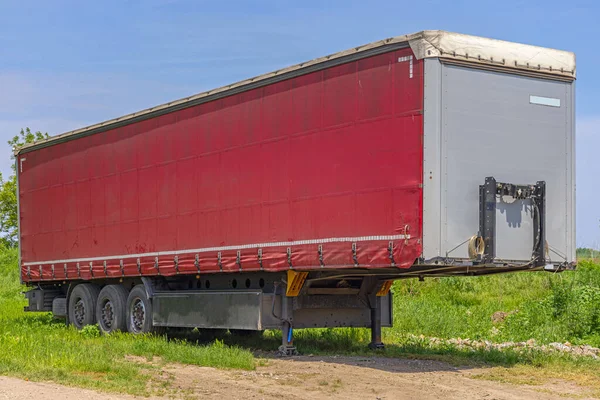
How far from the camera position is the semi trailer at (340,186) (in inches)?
510

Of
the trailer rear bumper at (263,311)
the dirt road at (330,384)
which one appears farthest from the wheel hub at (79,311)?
the dirt road at (330,384)

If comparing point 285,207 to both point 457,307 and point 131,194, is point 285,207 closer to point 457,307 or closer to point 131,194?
point 131,194

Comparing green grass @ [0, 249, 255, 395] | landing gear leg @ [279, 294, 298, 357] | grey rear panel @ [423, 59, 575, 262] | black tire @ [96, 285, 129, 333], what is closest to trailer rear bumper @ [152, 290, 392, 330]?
landing gear leg @ [279, 294, 298, 357]

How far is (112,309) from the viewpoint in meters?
20.0

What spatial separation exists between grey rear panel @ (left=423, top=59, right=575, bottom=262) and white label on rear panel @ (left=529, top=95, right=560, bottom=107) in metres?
0.01

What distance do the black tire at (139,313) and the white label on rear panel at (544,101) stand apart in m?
8.83

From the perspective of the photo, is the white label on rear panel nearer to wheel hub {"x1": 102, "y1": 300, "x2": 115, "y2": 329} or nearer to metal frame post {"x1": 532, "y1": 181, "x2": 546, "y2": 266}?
metal frame post {"x1": 532, "y1": 181, "x2": 546, "y2": 266}

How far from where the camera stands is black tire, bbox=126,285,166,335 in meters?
18.6

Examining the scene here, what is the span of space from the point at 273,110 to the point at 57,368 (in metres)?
5.52

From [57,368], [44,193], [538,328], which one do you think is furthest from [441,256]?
[44,193]

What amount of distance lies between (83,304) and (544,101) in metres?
11.9

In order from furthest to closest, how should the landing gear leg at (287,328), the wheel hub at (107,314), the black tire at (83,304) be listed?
the black tire at (83,304)
the wheel hub at (107,314)
the landing gear leg at (287,328)

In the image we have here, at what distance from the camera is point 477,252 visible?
1303cm

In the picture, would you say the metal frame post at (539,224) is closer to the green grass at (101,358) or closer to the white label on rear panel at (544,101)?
the white label on rear panel at (544,101)
